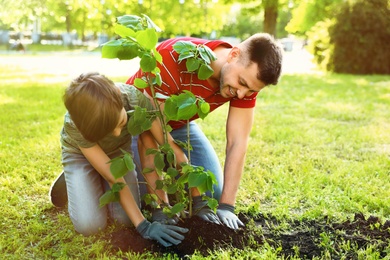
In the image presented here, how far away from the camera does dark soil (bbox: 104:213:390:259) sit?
2465mm

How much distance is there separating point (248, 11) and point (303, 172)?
43.5 ft

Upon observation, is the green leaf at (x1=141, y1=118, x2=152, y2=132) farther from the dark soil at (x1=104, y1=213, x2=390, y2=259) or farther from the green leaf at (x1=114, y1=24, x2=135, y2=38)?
the dark soil at (x1=104, y1=213, x2=390, y2=259)

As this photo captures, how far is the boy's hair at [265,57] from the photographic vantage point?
2437 millimetres

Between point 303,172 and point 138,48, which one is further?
point 303,172

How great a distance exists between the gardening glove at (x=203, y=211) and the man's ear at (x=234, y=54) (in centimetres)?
87

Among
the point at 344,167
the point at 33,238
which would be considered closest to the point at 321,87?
the point at 344,167

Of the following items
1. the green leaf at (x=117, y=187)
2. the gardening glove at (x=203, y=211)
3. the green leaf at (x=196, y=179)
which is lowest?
the gardening glove at (x=203, y=211)

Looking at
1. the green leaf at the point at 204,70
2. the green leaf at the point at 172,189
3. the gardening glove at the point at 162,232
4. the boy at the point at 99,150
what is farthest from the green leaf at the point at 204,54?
the gardening glove at the point at 162,232

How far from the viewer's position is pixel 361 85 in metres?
10.3

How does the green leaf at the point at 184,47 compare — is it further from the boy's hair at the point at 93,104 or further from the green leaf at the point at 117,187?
the green leaf at the point at 117,187

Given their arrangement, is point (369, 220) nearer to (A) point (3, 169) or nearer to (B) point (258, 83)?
(B) point (258, 83)

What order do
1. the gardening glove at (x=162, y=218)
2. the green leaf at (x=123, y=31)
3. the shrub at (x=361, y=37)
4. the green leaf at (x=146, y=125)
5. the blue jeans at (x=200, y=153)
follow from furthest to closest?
the shrub at (x=361, y=37), the blue jeans at (x=200, y=153), the gardening glove at (x=162, y=218), the green leaf at (x=146, y=125), the green leaf at (x=123, y=31)

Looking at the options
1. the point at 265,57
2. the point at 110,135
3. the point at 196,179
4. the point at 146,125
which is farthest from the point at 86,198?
the point at 265,57

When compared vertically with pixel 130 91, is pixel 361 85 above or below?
below
